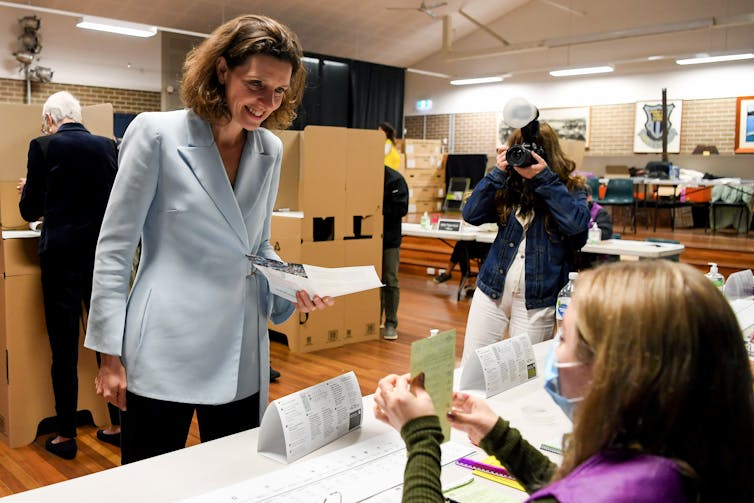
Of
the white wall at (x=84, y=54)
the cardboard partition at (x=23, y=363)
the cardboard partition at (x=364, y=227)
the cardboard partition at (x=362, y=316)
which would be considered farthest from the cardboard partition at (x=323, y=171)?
the white wall at (x=84, y=54)

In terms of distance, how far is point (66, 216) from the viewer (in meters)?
3.01

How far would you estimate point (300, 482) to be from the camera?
127cm

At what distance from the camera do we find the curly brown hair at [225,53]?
56.6 inches

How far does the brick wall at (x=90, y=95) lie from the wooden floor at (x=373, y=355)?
17.6 feet

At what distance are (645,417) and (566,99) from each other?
1352 cm

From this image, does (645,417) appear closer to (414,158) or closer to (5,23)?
(5,23)

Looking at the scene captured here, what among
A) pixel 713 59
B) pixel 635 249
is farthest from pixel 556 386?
pixel 713 59

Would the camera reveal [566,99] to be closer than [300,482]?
No

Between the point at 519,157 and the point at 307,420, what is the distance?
1.43m

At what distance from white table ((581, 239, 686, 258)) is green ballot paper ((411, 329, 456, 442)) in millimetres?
4431

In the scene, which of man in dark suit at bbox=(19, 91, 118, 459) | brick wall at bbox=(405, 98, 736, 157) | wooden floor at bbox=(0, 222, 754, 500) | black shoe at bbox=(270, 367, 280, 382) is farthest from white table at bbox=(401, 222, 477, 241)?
brick wall at bbox=(405, 98, 736, 157)

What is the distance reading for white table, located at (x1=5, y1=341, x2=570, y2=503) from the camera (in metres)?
1.22

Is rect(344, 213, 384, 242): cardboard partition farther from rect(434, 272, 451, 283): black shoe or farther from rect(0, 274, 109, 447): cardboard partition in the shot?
rect(434, 272, 451, 283): black shoe

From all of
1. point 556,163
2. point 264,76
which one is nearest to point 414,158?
point 556,163
